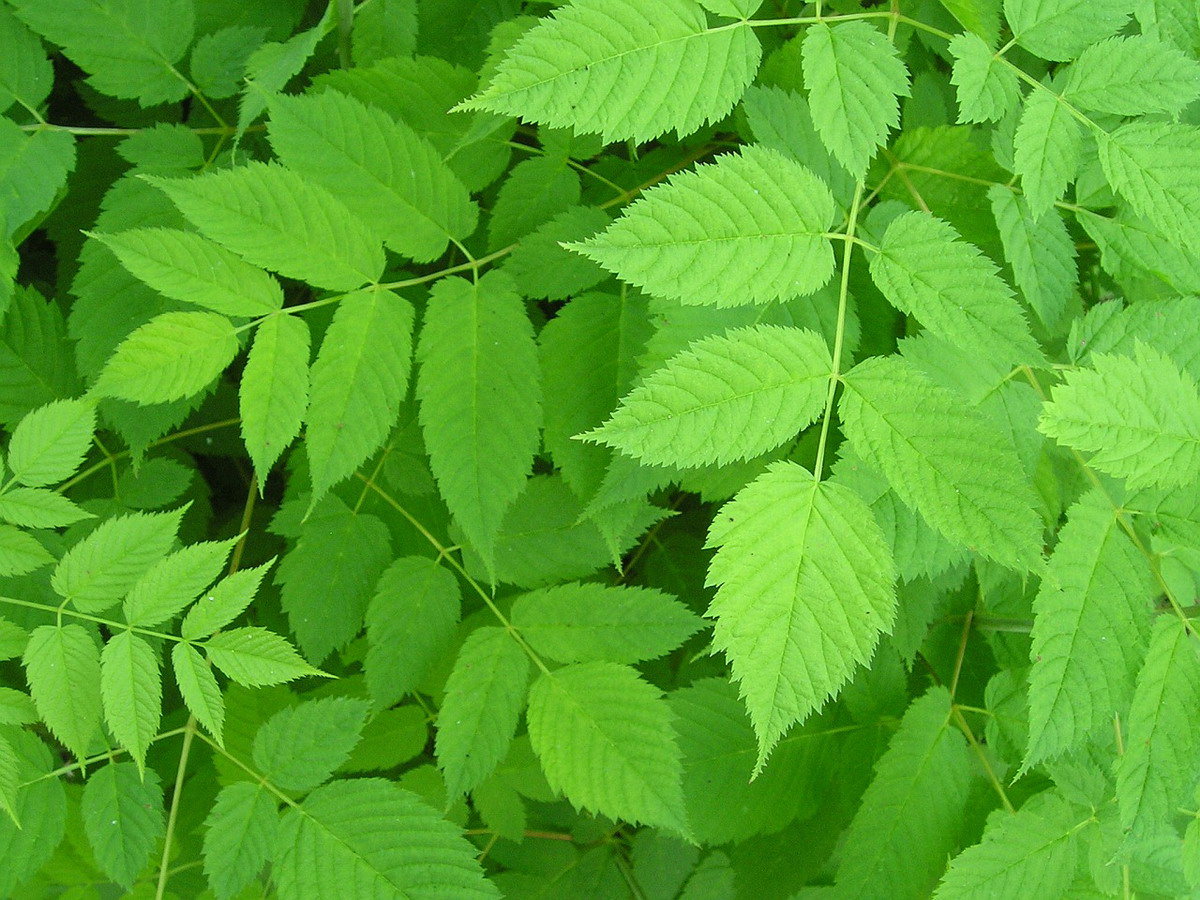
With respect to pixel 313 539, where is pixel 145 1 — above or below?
above

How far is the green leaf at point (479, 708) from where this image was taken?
55.7 inches

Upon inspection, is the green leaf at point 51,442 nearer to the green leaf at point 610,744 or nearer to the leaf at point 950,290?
the green leaf at point 610,744

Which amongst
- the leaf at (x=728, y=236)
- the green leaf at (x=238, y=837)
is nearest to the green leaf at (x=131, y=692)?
the green leaf at (x=238, y=837)

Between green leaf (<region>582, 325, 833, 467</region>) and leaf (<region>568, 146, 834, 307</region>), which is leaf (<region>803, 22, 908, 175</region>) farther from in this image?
green leaf (<region>582, 325, 833, 467</region>)

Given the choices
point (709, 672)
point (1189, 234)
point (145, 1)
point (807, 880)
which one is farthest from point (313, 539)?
point (1189, 234)

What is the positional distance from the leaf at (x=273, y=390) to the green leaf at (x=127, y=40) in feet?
2.06

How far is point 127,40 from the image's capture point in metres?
1.61

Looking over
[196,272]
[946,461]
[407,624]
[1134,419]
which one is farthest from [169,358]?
[1134,419]

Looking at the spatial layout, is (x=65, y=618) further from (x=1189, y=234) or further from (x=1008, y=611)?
(x=1189, y=234)

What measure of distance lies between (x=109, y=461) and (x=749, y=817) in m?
1.36

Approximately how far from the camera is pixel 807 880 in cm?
179

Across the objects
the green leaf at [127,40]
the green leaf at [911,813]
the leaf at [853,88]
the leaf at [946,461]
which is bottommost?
the green leaf at [911,813]

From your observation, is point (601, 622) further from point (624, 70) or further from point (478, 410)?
point (624, 70)

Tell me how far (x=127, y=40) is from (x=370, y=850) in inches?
56.9
